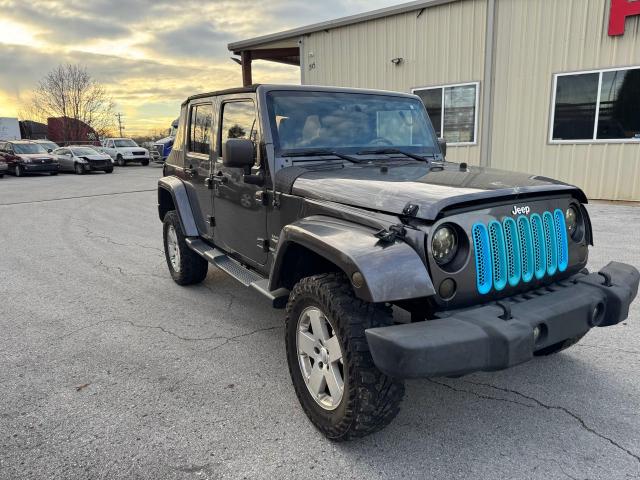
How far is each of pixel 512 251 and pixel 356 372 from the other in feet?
3.38

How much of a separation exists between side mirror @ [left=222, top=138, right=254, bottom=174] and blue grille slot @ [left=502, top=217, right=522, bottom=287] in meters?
1.69

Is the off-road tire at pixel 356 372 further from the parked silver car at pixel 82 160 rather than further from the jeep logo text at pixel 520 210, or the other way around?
the parked silver car at pixel 82 160

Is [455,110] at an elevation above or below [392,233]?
above

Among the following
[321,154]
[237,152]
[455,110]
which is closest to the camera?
[237,152]

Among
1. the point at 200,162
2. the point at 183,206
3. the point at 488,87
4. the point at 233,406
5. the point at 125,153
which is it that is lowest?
the point at 233,406

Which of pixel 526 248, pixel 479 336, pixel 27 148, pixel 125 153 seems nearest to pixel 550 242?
pixel 526 248

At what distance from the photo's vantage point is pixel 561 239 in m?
2.78

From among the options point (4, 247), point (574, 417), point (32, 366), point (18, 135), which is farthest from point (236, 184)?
point (18, 135)

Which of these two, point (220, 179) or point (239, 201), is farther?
point (220, 179)

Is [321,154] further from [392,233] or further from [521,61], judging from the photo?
[521,61]

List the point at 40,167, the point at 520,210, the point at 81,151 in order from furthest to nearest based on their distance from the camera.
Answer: the point at 81,151, the point at 40,167, the point at 520,210

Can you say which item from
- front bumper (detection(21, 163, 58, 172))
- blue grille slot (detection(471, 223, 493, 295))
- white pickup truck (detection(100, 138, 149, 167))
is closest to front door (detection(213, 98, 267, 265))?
blue grille slot (detection(471, 223, 493, 295))

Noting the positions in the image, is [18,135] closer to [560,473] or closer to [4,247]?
[4,247]

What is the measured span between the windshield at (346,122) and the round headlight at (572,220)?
4.28 feet
